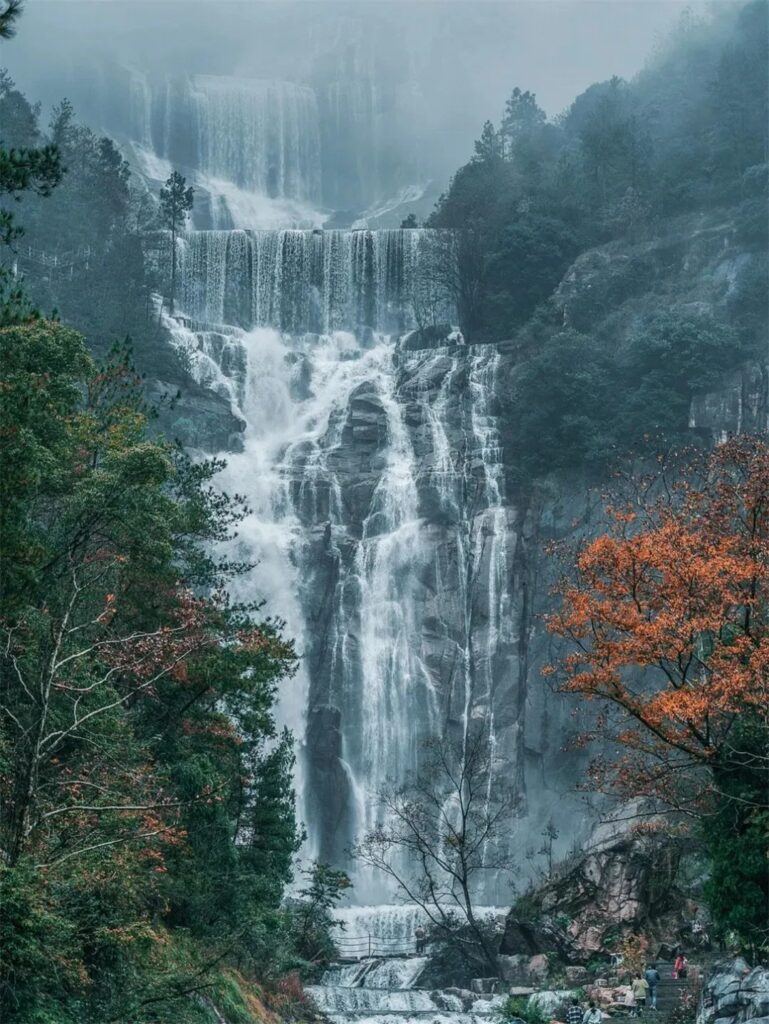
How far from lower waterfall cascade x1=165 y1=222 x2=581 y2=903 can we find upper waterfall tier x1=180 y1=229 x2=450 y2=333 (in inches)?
81.9

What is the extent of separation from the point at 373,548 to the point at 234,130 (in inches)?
2003

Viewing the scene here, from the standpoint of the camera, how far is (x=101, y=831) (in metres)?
14.6

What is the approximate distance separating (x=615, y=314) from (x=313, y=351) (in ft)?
48.3

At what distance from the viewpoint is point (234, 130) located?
86.0m

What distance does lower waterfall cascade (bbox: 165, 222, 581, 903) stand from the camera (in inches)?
1634

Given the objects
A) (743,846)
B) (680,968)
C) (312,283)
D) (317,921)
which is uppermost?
(312,283)

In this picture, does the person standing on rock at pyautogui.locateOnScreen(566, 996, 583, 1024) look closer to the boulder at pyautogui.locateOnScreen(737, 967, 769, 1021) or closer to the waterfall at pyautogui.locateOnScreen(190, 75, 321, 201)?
the boulder at pyautogui.locateOnScreen(737, 967, 769, 1021)

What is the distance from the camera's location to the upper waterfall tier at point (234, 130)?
84812 millimetres

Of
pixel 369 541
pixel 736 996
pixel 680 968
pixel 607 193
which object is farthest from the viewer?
pixel 607 193

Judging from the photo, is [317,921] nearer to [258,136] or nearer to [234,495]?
[234,495]

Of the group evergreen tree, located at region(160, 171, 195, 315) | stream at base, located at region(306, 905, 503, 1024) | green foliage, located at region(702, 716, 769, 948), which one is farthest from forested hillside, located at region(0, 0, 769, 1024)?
evergreen tree, located at region(160, 171, 195, 315)

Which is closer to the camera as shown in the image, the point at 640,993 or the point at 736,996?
the point at 736,996

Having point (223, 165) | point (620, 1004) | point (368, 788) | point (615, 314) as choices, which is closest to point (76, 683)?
point (620, 1004)

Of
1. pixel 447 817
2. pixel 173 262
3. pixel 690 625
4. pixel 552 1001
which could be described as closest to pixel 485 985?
pixel 552 1001
